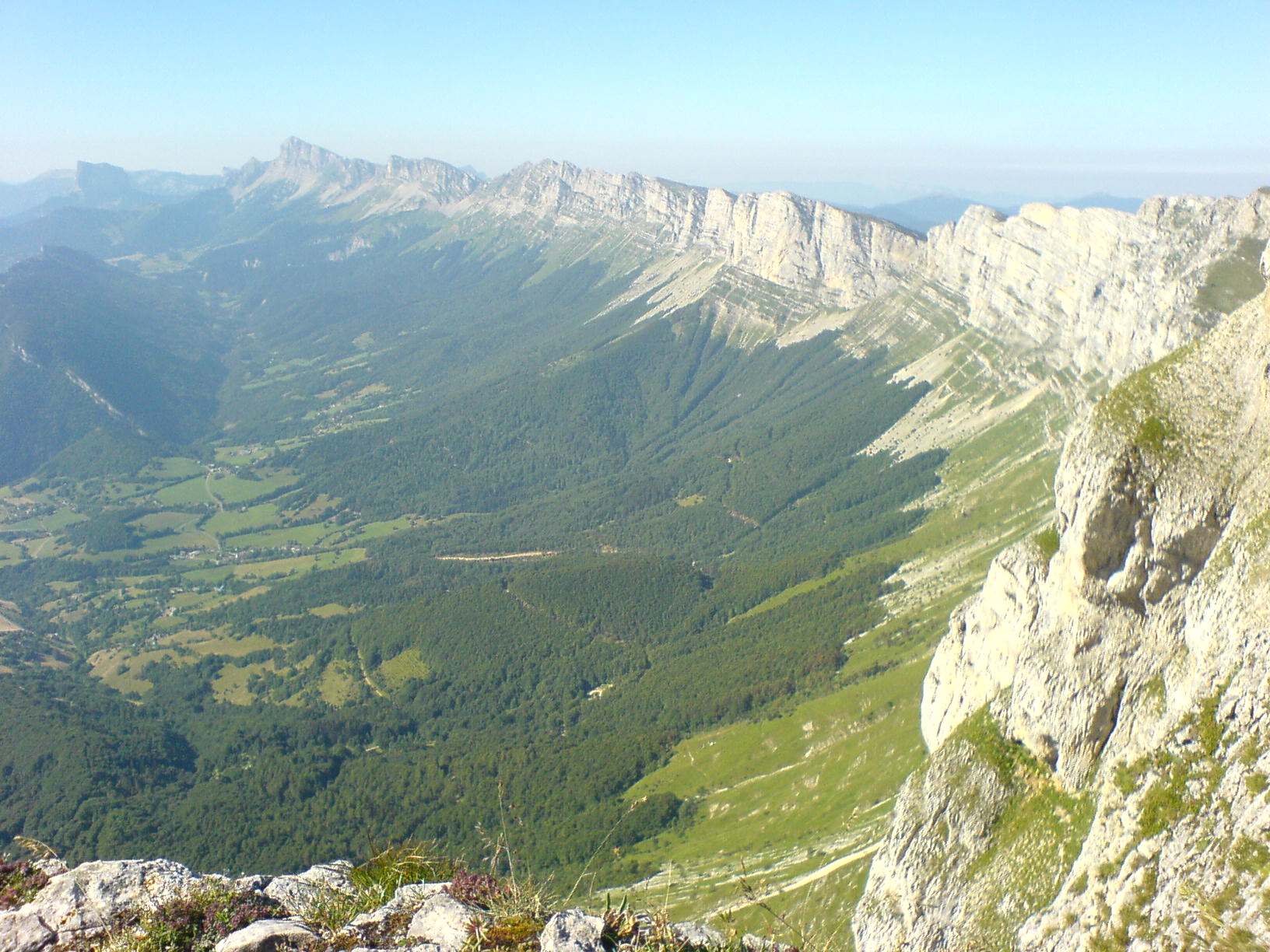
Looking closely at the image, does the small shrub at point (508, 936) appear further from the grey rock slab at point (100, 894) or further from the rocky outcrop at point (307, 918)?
the grey rock slab at point (100, 894)

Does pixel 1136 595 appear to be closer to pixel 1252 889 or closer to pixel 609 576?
pixel 1252 889

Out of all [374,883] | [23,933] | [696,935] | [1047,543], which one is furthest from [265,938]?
[1047,543]

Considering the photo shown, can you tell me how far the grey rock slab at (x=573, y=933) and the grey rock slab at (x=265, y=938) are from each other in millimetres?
4909

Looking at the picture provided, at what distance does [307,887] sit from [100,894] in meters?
4.44

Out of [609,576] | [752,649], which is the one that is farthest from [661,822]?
[609,576]

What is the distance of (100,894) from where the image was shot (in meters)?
18.0

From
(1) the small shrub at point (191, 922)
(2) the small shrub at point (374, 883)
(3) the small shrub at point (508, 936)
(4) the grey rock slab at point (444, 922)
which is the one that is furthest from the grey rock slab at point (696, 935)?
(1) the small shrub at point (191, 922)

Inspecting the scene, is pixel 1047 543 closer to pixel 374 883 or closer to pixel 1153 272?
pixel 374 883

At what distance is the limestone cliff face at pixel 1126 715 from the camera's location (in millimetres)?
24484

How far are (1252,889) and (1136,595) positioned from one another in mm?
21910

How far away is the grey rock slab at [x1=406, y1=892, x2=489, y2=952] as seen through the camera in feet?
51.6

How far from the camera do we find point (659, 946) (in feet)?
48.5

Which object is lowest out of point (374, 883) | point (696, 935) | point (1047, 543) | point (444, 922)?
point (696, 935)

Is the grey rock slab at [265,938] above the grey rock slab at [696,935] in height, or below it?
above
